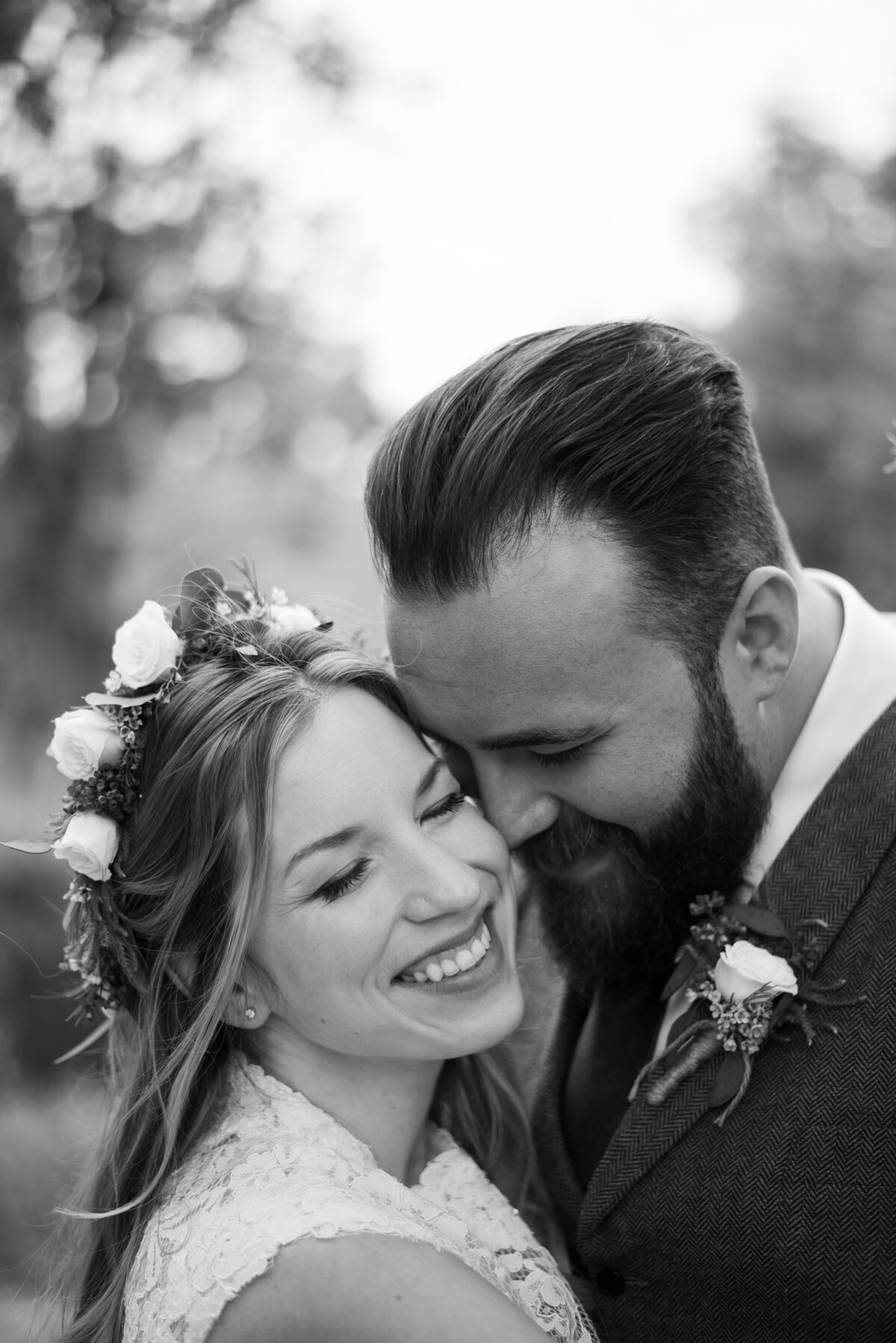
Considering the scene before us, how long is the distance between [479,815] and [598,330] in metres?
1.19

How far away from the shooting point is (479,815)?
2.90m

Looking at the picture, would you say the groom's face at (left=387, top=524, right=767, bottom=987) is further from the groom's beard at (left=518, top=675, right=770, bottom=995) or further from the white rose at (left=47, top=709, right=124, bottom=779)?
the white rose at (left=47, top=709, right=124, bottom=779)

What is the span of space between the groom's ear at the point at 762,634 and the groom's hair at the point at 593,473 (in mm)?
37

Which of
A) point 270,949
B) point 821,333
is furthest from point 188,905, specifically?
point 821,333

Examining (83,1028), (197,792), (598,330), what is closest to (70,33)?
(598,330)

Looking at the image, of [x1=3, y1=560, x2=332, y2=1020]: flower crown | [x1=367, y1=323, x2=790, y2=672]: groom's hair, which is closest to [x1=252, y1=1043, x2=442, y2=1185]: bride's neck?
[x1=3, y1=560, x2=332, y2=1020]: flower crown

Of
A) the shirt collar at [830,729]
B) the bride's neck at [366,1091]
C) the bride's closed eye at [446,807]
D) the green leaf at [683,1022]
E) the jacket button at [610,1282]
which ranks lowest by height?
the jacket button at [610,1282]

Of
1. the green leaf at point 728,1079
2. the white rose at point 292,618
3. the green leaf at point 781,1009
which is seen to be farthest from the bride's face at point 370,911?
the green leaf at point 781,1009

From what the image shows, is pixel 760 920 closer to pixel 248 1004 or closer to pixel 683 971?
pixel 683 971

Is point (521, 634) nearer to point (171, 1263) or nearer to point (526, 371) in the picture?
point (526, 371)

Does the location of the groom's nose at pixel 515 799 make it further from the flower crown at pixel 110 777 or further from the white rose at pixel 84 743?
the white rose at pixel 84 743

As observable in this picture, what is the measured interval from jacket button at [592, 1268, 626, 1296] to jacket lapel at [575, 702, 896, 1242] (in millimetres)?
88

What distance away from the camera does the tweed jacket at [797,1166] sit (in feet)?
7.80

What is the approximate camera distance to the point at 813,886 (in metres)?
2.61
